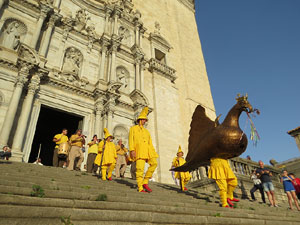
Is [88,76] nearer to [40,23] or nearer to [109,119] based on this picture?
[109,119]

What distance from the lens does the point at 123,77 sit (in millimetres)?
15109

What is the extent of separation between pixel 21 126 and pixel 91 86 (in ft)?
15.9

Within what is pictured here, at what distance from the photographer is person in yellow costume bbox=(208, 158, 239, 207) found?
4754mm

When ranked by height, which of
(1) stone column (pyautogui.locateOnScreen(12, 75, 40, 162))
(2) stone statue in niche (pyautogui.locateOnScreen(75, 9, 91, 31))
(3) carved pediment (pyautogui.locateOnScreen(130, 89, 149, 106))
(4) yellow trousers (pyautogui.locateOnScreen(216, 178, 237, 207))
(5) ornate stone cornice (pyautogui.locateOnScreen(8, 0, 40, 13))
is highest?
(2) stone statue in niche (pyautogui.locateOnScreen(75, 9, 91, 31))

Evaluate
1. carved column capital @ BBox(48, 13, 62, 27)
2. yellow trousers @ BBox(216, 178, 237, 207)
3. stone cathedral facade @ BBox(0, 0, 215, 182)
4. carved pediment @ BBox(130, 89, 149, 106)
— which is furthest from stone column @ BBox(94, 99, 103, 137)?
yellow trousers @ BBox(216, 178, 237, 207)

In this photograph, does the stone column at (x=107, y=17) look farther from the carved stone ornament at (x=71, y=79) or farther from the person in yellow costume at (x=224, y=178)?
the person in yellow costume at (x=224, y=178)

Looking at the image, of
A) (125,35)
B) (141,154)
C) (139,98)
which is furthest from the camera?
(125,35)

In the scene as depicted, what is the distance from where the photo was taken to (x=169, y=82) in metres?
17.9

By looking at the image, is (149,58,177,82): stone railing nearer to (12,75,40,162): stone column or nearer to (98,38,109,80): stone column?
(98,38,109,80): stone column

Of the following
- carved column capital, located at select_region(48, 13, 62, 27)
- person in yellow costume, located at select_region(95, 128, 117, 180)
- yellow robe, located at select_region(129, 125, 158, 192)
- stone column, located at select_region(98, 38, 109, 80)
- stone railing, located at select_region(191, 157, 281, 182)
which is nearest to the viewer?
yellow robe, located at select_region(129, 125, 158, 192)

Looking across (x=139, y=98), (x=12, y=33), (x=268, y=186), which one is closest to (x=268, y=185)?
(x=268, y=186)

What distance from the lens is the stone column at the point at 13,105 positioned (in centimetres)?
852

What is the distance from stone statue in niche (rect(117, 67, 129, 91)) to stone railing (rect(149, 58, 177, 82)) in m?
2.70

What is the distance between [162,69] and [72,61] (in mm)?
7674
